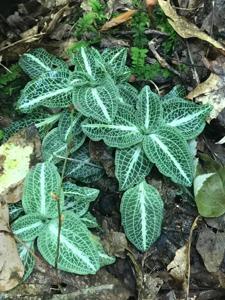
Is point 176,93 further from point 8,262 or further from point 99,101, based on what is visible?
point 8,262

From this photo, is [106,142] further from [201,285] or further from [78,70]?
[201,285]

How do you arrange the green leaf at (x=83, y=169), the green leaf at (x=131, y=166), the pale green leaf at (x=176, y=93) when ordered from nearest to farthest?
the green leaf at (x=131, y=166) < the green leaf at (x=83, y=169) < the pale green leaf at (x=176, y=93)

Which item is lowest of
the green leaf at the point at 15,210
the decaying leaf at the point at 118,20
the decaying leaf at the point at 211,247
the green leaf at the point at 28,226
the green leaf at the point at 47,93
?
the decaying leaf at the point at 211,247

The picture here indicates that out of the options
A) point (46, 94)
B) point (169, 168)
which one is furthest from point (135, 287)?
point (46, 94)

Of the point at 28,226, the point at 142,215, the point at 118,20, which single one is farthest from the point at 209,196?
the point at 118,20

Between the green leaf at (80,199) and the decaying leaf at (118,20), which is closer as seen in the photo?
the green leaf at (80,199)

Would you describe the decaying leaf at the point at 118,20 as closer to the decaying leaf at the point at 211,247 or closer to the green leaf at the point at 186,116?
the green leaf at the point at 186,116

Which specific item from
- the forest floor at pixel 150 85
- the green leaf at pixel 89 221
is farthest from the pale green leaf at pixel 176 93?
the green leaf at pixel 89 221
